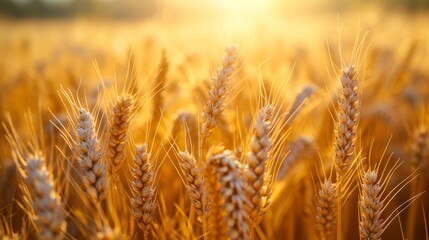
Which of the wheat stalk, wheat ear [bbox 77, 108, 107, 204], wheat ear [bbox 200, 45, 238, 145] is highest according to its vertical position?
wheat ear [bbox 200, 45, 238, 145]

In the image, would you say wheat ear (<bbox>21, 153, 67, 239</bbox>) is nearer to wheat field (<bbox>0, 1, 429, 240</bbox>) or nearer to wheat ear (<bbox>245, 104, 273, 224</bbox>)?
wheat field (<bbox>0, 1, 429, 240</bbox>)

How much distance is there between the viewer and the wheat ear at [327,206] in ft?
4.03

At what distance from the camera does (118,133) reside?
1.24 meters

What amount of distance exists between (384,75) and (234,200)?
2853mm

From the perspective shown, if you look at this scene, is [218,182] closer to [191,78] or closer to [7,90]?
[191,78]

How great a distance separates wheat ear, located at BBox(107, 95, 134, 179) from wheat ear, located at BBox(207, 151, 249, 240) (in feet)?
1.21

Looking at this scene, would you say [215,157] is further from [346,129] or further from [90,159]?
[346,129]

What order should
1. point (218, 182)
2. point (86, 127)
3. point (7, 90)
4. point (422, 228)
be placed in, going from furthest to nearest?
point (7, 90), point (422, 228), point (86, 127), point (218, 182)

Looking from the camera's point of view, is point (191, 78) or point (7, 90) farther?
point (7, 90)

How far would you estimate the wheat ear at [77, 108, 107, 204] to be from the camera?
3.60 ft

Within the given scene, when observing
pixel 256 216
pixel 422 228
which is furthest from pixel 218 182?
pixel 422 228

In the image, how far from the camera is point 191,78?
2455mm

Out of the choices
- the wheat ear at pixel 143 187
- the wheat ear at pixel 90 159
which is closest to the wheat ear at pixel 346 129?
the wheat ear at pixel 143 187

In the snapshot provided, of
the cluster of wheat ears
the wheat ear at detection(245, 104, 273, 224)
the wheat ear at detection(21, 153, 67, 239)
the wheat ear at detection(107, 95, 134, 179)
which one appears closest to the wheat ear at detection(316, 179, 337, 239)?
the cluster of wheat ears
